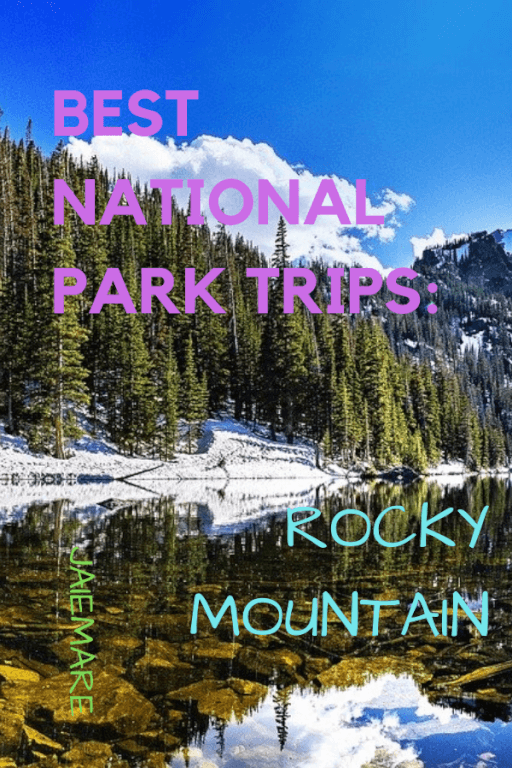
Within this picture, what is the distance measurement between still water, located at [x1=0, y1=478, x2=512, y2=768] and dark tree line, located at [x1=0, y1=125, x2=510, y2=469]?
28246 millimetres

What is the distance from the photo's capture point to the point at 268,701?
5121 mm

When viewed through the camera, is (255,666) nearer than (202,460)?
Yes

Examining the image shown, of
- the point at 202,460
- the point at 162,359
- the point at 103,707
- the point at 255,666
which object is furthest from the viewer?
the point at 162,359

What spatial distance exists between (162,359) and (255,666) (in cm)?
4882

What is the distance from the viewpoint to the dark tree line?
39.6m

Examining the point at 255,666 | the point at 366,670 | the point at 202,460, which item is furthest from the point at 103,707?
the point at 202,460

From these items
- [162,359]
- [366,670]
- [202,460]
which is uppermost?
[162,359]

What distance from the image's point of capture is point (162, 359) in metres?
53.5

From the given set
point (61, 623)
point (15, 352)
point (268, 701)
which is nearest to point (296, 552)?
point (61, 623)

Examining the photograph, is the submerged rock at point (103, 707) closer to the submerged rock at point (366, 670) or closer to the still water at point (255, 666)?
the still water at point (255, 666)

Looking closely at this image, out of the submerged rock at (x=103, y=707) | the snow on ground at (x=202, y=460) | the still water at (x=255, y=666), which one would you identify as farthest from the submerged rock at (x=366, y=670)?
the snow on ground at (x=202, y=460)

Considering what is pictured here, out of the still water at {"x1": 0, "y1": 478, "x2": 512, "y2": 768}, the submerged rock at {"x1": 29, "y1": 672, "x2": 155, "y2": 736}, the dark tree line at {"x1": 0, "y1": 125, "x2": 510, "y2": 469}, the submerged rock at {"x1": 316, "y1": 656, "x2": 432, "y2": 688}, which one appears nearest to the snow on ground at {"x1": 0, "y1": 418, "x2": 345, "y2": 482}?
the dark tree line at {"x1": 0, "y1": 125, "x2": 510, "y2": 469}

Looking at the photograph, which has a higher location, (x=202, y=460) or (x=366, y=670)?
(x=202, y=460)

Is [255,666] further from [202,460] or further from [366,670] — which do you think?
[202,460]
